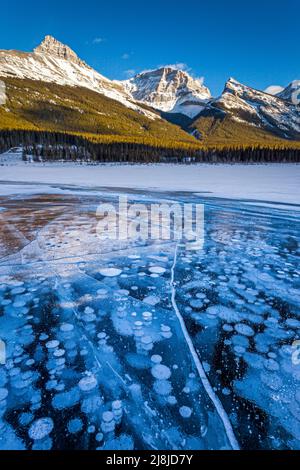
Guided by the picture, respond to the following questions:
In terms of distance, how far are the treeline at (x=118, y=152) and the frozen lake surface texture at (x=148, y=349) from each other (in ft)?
233

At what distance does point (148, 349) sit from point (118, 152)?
275ft

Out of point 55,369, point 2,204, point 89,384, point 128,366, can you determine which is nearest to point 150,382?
point 128,366

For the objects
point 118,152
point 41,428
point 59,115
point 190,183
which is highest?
point 59,115

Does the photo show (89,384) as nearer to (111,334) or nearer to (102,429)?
(102,429)

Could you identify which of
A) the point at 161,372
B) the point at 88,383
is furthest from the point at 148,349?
the point at 88,383

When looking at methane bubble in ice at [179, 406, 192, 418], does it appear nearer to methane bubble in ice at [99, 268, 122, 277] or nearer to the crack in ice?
the crack in ice

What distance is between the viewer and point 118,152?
267 ft

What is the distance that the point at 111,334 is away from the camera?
2.31 m

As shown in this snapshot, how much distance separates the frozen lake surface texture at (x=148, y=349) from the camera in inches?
59.5

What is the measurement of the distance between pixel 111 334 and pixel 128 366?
0.40m

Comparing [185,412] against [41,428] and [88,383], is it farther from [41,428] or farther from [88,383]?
[41,428]

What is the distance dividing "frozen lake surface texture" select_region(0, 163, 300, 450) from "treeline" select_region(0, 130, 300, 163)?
2796 inches

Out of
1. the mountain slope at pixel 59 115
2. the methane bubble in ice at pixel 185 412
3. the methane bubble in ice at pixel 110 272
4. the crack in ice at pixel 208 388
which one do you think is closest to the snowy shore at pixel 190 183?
the methane bubble in ice at pixel 110 272

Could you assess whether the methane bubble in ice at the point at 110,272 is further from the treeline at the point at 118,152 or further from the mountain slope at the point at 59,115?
the mountain slope at the point at 59,115
